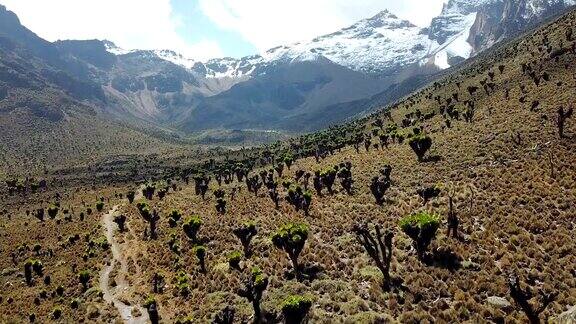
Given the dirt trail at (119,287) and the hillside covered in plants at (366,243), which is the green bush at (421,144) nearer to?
the hillside covered in plants at (366,243)

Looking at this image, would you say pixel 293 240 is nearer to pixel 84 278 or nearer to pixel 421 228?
pixel 421 228

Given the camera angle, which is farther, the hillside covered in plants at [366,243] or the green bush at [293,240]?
the green bush at [293,240]

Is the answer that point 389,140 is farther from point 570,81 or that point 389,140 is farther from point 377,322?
point 377,322

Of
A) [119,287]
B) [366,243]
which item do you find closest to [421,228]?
[366,243]

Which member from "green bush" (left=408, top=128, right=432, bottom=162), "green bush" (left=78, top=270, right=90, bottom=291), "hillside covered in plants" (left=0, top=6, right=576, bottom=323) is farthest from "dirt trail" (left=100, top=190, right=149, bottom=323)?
"green bush" (left=408, top=128, right=432, bottom=162)

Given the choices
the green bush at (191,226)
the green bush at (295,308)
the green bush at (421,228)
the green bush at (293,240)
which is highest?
the green bush at (421,228)

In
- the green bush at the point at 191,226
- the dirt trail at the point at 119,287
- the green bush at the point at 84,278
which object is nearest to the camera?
the dirt trail at the point at 119,287

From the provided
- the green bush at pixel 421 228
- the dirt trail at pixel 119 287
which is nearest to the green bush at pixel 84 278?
the dirt trail at pixel 119 287

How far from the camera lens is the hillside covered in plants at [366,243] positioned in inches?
1537

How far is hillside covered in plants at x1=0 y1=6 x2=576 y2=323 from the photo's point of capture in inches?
1537

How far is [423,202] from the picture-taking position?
6219cm

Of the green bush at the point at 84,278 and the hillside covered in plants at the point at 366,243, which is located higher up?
the hillside covered in plants at the point at 366,243

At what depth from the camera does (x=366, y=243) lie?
140ft

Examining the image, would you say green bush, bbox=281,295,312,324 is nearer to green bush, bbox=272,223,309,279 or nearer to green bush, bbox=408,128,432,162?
green bush, bbox=272,223,309,279
